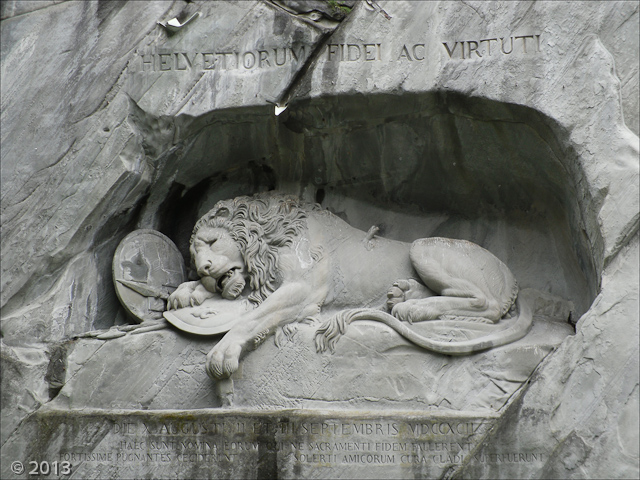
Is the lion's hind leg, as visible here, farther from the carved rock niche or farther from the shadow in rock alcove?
the shadow in rock alcove

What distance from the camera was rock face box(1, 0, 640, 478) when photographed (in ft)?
17.3

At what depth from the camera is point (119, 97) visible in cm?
614

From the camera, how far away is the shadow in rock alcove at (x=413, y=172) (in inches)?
232

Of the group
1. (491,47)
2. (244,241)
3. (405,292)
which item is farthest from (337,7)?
(405,292)

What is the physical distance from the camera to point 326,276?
600cm

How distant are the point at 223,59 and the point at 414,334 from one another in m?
2.26

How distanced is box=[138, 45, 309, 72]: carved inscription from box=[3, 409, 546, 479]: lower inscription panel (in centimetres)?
230

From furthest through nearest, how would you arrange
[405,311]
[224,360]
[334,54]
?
[334,54]
[405,311]
[224,360]

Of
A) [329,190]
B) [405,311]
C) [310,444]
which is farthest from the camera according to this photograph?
[329,190]

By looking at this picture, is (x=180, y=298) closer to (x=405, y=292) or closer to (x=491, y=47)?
(x=405, y=292)

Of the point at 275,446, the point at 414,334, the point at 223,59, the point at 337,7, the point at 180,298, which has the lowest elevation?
the point at 275,446

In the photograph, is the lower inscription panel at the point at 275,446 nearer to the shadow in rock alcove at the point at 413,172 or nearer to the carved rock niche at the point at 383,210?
the carved rock niche at the point at 383,210

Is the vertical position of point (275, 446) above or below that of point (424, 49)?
below

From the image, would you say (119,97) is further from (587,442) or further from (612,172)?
(587,442)
